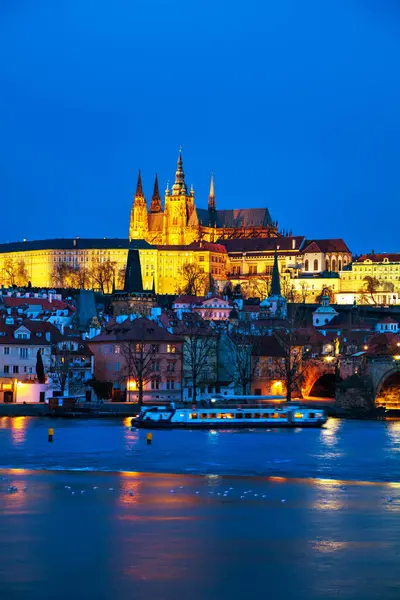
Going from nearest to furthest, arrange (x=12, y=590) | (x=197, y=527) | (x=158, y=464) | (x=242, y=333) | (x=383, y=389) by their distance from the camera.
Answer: (x=12, y=590) → (x=197, y=527) → (x=158, y=464) → (x=383, y=389) → (x=242, y=333)

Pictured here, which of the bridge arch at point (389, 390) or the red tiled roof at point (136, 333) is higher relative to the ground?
the red tiled roof at point (136, 333)

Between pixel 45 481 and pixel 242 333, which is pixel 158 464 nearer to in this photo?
pixel 45 481

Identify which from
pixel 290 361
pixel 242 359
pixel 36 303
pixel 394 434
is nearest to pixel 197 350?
pixel 242 359

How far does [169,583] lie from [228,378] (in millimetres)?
55149

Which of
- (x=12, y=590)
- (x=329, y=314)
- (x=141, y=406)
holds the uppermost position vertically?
(x=329, y=314)

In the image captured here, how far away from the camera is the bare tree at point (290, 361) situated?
241 feet

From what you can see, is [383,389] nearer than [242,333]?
Yes

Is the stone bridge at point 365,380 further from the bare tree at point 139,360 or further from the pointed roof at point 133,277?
the pointed roof at point 133,277

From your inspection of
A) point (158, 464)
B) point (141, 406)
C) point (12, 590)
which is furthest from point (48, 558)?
point (141, 406)

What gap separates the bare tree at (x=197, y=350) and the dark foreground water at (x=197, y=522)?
25691 mm

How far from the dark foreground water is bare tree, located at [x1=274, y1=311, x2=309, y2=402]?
24.9 meters

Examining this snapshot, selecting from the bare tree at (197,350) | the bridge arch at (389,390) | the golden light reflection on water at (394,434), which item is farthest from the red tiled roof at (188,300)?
the golden light reflection on water at (394,434)

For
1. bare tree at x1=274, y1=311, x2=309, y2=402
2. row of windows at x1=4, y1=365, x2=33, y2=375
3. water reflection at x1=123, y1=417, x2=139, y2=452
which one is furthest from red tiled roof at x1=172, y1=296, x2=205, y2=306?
water reflection at x1=123, y1=417, x2=139, y2=452

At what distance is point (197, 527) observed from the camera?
2831cm
